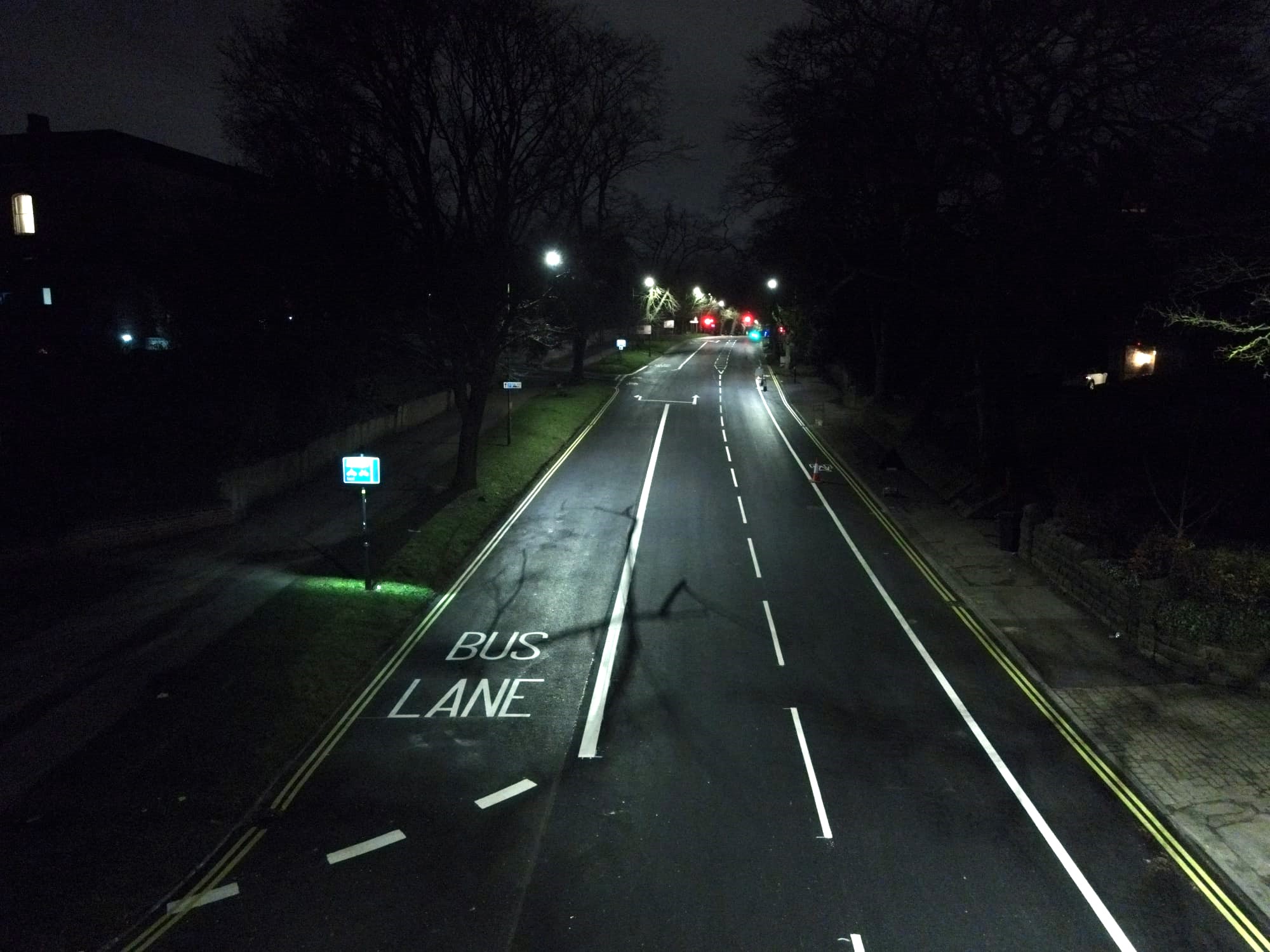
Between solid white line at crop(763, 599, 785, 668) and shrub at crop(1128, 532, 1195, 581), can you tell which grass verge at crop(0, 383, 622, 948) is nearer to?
solid white line at crop(763, 599, 785, 668)

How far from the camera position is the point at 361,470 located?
17.2 m

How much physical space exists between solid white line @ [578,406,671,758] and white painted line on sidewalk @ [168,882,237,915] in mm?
4373

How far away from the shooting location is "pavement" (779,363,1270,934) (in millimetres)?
9714

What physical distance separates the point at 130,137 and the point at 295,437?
17.8m

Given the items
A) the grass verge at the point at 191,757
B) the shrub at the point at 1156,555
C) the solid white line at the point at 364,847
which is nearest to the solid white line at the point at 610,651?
the solid white line at the point at 364,847

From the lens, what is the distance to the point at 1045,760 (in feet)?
37.2

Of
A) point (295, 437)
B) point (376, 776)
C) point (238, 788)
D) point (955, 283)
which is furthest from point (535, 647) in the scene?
point (955, 283)

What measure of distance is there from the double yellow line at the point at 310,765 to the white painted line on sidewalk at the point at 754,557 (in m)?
6.31

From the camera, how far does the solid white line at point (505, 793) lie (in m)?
10.2

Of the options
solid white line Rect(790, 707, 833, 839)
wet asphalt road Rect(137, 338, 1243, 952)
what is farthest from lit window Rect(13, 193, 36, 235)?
solid white line Rect(790, 707, 833, 839)

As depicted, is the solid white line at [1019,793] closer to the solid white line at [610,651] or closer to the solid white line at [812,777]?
the solid white line at [812,777]

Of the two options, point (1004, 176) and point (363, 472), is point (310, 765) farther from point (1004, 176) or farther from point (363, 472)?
point (1004, 176)

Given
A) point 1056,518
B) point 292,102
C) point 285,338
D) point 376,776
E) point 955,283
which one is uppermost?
point 292,102

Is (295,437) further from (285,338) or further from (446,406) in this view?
(446,406)
